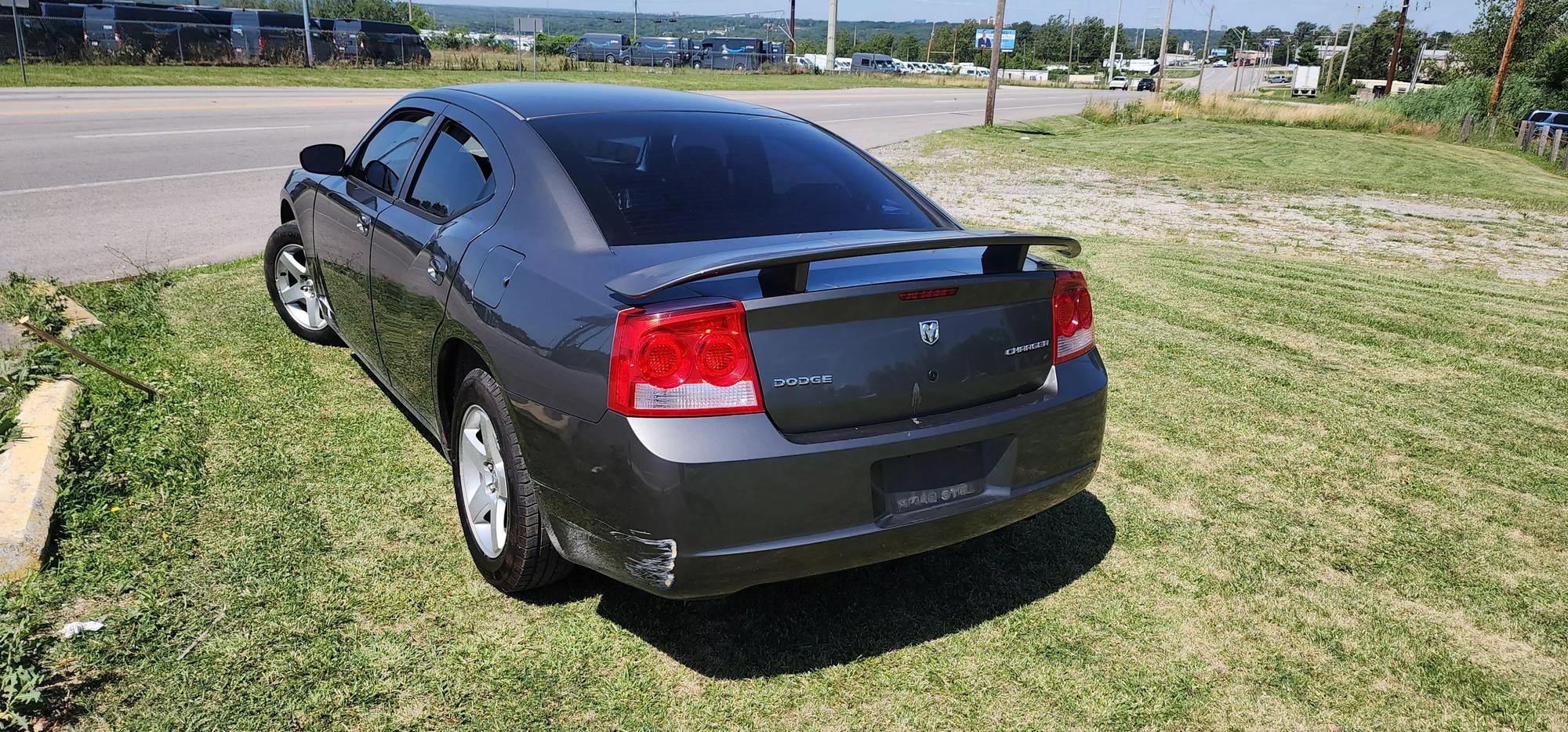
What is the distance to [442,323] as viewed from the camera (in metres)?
3.24

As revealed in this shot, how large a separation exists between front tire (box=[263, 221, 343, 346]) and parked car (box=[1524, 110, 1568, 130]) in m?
28.7

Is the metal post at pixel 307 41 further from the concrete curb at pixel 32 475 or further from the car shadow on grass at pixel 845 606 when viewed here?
the car shadow on grass at pixel 845 606

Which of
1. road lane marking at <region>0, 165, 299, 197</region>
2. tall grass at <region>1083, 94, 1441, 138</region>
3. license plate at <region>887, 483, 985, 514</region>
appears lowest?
road lane marking at <region>0, 165, 299, 197</region>

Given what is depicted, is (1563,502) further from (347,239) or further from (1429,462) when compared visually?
(347,239)

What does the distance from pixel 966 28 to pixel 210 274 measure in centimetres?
A: 16383

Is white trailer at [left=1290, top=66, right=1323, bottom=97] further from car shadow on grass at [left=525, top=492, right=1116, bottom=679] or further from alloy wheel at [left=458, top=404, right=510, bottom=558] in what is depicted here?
alloy wheel at [left=458, top=404, right=510, bottom=558]

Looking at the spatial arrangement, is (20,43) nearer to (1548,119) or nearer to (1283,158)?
(1283,158)

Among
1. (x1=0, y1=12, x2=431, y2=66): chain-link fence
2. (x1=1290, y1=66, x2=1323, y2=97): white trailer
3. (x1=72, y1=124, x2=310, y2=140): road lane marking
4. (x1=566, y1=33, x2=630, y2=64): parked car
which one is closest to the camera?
(x1=72, y1=124, x2=310, y2=140): road lane marking

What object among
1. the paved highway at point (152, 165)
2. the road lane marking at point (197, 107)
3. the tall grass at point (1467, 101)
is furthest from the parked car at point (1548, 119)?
the road lane marking at point (197, 107)

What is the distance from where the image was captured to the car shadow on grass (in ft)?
9.73

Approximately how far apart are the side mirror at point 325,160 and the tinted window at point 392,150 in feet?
0.32

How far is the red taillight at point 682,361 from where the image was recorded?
2.46m

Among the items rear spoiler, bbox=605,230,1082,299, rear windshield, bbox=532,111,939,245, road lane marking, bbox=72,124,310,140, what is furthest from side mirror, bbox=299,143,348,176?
road lane marking, bbox=72,124,310,140

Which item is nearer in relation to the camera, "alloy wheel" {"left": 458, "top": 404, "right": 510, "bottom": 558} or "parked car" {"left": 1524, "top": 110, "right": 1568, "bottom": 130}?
"alloy wheel" {"left": 458, "top": 404, "right": 510, "bottom": 558}
